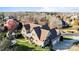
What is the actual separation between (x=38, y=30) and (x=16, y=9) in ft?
0.79

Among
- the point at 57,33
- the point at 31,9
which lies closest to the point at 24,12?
the point at 31,9

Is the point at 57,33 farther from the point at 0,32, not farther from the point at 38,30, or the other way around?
the point at 0,32

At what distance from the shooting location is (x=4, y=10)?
5.92 feet
